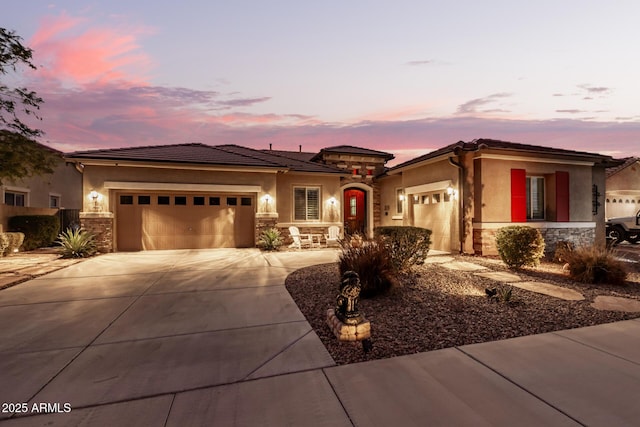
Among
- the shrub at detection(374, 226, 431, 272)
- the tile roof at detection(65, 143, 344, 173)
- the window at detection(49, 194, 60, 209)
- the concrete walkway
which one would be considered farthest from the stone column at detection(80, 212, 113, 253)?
the shrub at detection(374, 226, 431, 272)

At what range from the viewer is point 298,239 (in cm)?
1327

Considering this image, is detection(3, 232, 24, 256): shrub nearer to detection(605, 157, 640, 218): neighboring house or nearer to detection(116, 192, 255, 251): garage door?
detection(116, 192, 255, 251): garage door

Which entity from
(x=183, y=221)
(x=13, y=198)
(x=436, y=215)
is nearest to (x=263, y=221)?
(x=183, y=221)

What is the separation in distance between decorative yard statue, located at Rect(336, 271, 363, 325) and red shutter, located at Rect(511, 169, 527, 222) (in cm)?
989

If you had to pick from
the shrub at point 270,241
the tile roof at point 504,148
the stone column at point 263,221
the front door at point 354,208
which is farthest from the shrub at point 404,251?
the front door at point 354,208

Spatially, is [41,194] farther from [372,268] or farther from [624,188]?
[624,188]

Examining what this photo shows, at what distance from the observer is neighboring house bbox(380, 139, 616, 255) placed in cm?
1095

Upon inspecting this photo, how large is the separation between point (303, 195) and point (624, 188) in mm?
22581

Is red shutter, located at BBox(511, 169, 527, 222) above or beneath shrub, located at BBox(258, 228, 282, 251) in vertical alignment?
above

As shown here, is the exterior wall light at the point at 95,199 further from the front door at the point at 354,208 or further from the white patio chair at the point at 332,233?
the front door at the point at 354,208

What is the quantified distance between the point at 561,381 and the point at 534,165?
11.3m

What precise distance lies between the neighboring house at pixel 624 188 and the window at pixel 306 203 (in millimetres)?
20099

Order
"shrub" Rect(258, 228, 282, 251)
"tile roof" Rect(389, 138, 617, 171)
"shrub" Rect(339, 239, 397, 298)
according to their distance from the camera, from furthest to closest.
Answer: "shrub" Rect(258, 228, 282, 251) < "tile roof" Rect(389, 138, 617, 171) < "shrub" Rect(339, 239, 397, 298)

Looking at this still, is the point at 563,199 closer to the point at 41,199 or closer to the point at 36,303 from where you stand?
the point at 36,303
